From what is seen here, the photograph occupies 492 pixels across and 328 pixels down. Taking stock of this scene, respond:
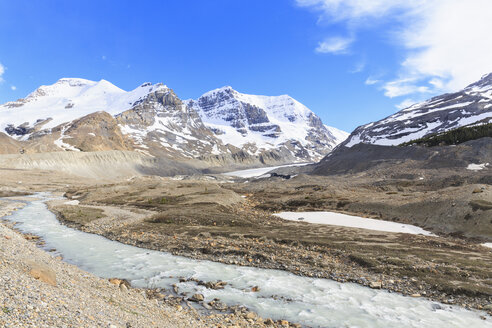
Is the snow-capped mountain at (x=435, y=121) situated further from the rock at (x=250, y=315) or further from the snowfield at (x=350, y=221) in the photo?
the rock at (x=250, y=315)

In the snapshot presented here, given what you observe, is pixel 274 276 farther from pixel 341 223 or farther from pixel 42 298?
pixel 341 223

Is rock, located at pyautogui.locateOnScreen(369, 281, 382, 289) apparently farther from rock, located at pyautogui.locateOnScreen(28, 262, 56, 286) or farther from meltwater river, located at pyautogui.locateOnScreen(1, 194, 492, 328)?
rock, located at pyautogui.locateOnScreen(28, 262, 56, 286)

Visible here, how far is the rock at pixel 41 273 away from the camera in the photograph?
12.5 m

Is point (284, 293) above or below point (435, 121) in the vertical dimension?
below

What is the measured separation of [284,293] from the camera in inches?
689

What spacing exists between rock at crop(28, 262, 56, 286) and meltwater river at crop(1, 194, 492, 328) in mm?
6003

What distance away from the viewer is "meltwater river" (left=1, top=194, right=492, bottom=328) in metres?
14.7

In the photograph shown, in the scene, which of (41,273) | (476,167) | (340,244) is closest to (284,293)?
(340,244)

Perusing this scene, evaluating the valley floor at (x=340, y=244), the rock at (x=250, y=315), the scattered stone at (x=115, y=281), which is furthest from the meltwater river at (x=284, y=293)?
the valley floor at (x=340, y=244)

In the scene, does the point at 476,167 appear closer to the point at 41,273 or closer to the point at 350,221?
the point at 350,221

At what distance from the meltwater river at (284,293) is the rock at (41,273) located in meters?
6.00

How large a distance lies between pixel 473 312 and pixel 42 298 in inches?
772

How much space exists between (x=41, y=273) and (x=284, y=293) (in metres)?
12.3

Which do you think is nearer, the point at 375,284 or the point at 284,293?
the point at 284,293
